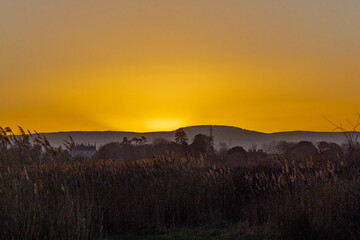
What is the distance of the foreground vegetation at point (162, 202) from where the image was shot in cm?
729

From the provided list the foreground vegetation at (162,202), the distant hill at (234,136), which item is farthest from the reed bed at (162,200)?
the distant hill at (234,136)

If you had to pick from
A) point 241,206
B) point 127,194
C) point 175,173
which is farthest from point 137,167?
point 241,206

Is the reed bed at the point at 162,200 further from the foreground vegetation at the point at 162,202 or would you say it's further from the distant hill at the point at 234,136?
the distant hill at the point at 234,136

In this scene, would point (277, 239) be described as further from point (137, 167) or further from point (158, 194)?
point (137, 167)

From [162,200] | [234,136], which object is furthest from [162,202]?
[234,136]

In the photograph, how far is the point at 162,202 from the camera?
10.5 meters

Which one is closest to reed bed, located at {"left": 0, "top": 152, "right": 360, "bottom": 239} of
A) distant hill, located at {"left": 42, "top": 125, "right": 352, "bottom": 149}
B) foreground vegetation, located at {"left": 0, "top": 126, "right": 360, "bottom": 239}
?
foreground vegetation, located at {"left": 0, "top": 126, "right": 360, "bottom": 239}

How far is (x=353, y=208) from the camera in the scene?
837cm

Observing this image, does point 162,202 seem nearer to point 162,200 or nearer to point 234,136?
point 162,200

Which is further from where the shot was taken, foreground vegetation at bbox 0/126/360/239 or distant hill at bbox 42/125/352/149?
distant hill at bbox 42/125/352/149

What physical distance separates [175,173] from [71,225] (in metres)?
5.15

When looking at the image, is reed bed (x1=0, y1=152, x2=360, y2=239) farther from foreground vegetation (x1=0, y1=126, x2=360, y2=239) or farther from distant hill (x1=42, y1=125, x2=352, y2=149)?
distant hill (x1=42, y1=125, x2=352, y2=149)

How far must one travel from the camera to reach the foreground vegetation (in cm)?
729

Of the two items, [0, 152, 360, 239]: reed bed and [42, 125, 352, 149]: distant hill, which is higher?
[42, 125, 352, 149]: distant hill
